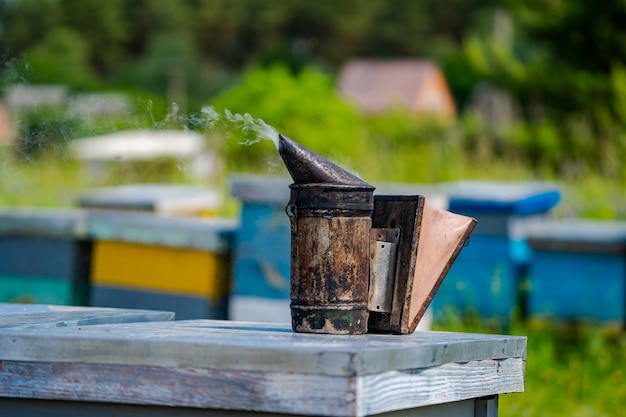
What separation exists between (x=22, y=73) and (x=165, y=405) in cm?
287

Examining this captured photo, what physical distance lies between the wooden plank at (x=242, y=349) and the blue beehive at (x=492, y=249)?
11.6 ft

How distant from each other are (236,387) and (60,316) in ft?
1.93

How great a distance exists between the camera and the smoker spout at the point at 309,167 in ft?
6.11

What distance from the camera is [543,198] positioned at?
5.41m

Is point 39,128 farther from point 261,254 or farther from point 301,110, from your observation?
point 301,110

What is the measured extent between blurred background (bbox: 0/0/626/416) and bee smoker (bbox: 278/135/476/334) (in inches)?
15.8

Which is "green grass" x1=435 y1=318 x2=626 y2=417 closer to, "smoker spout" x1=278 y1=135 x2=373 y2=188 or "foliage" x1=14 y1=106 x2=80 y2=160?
"foliage" x1=14 y1=106 x2=80 y2=160

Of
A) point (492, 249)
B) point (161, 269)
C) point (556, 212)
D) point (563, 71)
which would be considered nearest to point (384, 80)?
point (563, 71)

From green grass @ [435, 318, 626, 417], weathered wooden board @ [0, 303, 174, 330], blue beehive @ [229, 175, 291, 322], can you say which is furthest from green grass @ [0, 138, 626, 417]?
weathered wooden board @ [0, 303, 174, 330]

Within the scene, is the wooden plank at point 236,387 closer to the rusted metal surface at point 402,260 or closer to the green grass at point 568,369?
the rusted metal surface at point 402,260

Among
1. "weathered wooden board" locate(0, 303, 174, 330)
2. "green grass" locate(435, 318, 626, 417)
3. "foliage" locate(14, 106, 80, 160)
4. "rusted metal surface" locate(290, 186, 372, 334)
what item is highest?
"foliage" locate(14, 106, 80, 160)

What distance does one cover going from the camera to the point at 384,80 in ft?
166

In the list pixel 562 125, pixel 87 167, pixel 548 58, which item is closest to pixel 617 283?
pixel 87 167

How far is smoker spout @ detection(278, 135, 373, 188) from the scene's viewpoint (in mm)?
1861
